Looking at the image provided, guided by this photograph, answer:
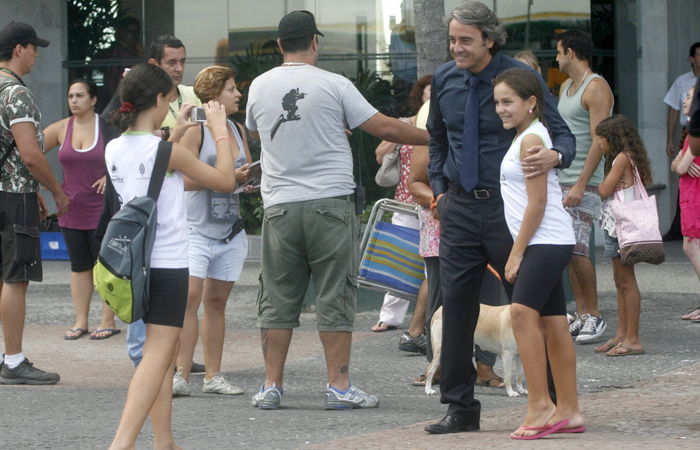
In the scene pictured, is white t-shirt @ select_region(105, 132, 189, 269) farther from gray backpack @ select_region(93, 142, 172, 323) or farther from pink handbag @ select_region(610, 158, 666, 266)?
pink handbag @ select_region(610, 158, 666, 266)

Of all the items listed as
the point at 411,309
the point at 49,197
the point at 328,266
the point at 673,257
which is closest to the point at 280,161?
the point at 328,266

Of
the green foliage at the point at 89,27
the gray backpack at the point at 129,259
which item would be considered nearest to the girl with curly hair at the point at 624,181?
the gray backpack at the point at 129,259

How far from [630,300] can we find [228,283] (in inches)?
112

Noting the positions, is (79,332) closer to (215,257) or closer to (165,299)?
(215,257)

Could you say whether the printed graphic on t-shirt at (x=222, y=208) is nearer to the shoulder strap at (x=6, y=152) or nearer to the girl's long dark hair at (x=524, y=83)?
the shoulder strap at (x=6, y=152)

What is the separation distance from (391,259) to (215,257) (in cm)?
163

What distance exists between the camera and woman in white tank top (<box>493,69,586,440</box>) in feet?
16.4

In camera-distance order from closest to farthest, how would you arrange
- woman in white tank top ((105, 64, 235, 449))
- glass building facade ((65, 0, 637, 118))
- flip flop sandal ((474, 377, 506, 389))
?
woman in white tank top ((105, 64, 235, 449)) < flip flop sandal ((474, 377, 506, 389)) < glass building facade ((65, 0, 637, 118))

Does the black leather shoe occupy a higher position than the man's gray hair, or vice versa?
the man's gray hair

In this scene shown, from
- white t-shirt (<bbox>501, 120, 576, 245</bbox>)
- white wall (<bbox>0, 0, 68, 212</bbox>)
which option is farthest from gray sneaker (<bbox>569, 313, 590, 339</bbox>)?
white wall (<bbox>0, 0, 68, 212</bbox>)

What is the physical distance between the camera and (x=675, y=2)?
→ 14.2 metres

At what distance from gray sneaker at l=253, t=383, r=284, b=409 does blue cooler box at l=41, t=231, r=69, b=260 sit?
342 inches

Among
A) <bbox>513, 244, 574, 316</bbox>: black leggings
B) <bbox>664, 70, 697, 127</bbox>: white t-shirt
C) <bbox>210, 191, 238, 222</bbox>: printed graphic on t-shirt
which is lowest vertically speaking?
<bbox>513, 244, 574, 316</bbox>: black leggings

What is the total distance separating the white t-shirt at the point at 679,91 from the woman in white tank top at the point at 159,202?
976 cm
